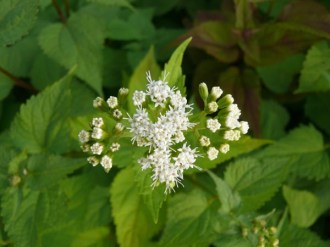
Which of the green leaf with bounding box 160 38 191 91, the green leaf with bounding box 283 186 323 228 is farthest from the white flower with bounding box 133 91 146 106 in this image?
the green leaf with bounding box 283 186 323 228

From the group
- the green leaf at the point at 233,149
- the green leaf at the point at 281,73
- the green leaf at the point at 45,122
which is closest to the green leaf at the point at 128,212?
the green leaf at the point at 45,122

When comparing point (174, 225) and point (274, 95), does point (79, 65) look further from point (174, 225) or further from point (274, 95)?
point (274, 95)

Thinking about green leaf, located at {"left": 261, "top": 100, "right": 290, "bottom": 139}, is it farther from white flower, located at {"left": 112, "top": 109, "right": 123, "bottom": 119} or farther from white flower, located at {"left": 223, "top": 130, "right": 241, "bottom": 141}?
white flower, located at {"left": 112, "top": 109, "right": 123, "bottom": 119}

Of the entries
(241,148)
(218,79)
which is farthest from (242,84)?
(241,148)

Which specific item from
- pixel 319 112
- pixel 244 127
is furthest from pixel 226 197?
pixel 319 112

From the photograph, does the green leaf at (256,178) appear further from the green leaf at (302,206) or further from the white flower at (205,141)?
the white flower at (205,141)

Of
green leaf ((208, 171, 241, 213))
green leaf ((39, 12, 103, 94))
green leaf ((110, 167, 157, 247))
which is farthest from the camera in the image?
green leaf ((39, 12, 103, 94))
